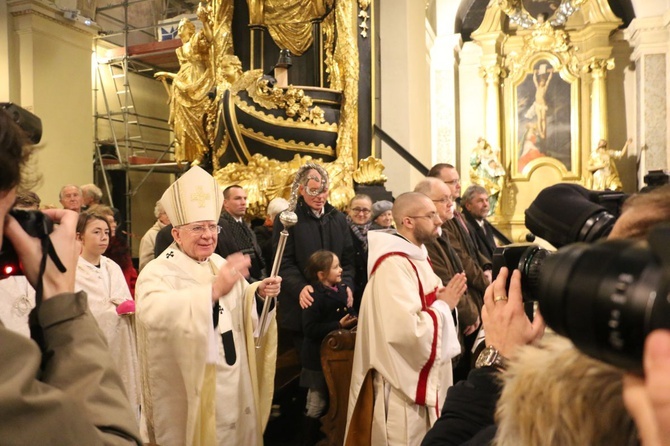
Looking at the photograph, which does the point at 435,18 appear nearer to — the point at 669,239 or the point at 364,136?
the point at 364,136

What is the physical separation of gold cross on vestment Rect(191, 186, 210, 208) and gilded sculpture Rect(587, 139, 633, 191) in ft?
40.6

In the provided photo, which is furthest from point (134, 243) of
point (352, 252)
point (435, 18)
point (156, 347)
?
point (156, 347)

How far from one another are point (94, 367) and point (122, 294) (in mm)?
3597

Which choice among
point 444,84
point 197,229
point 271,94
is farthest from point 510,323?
point 444,84

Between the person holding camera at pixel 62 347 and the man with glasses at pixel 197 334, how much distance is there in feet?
6.38

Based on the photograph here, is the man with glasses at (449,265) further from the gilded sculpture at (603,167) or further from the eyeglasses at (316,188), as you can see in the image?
the gilded sculpture at (603,167)

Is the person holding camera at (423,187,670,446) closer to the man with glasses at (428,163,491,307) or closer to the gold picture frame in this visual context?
the man with glasses at (428,163,491,307)

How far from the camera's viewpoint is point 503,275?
168 cm

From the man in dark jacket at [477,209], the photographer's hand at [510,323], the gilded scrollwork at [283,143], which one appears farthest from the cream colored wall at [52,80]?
the photographer's hand at [510,323]

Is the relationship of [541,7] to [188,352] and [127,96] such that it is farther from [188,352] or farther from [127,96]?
[188,352]

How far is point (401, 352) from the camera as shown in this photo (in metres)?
3.82

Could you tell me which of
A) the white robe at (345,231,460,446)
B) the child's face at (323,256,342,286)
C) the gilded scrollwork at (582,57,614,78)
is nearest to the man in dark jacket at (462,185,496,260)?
the child's face at (323,256,342,286)

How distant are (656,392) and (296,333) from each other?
14.8 feet

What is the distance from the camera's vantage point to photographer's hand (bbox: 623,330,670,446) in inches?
26.7
